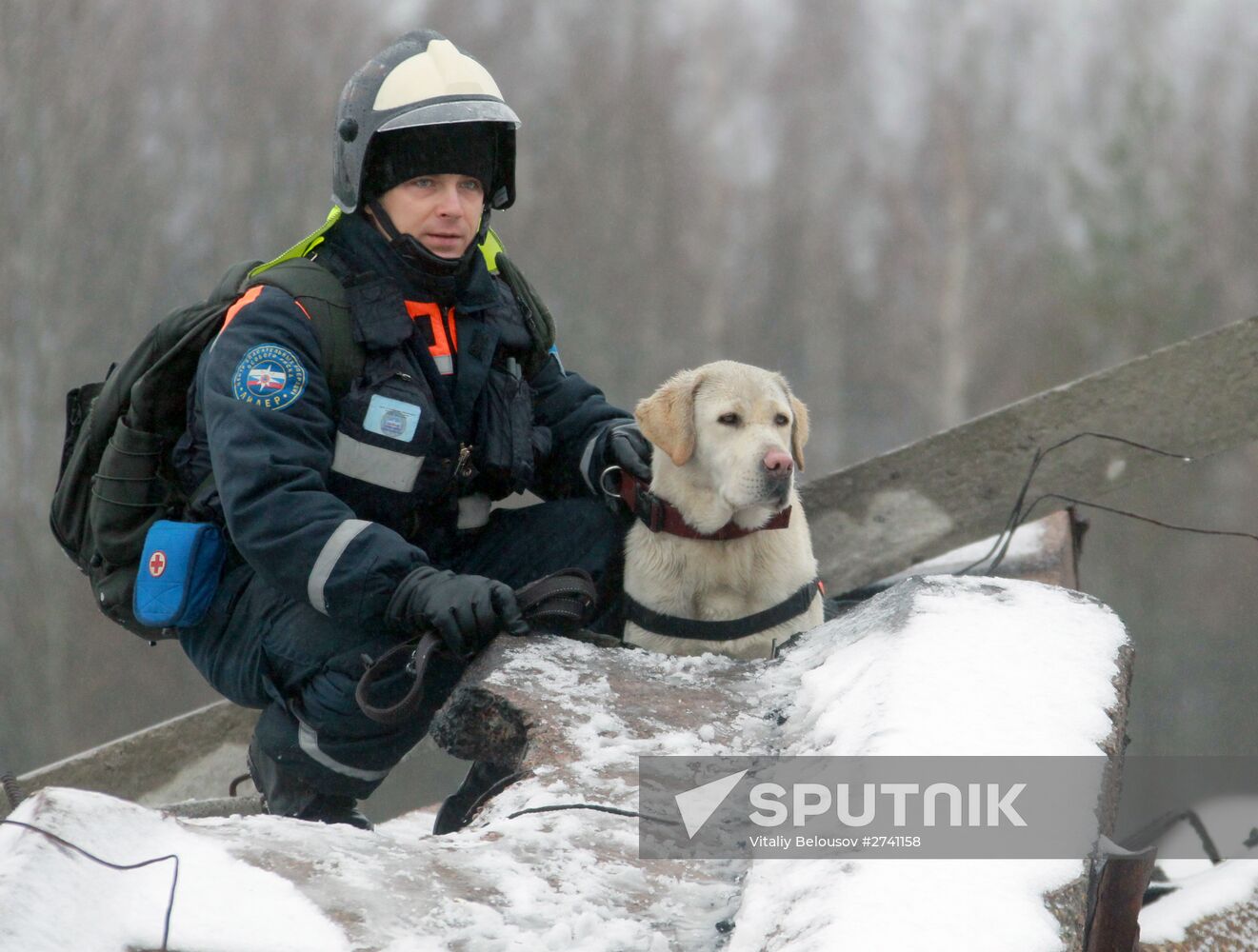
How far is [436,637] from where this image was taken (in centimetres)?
283

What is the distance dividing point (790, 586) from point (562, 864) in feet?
6.24

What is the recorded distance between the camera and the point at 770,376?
3938 mm

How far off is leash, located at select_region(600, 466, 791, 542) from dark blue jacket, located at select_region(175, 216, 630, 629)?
32 cm

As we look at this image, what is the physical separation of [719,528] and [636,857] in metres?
1.79

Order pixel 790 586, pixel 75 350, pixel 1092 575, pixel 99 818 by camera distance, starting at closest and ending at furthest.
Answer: pixel 99 818 < pixel 790 586 < pixel 75 350 < pixel 1092 575

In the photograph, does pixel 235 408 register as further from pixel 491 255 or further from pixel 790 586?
pixel 790 586

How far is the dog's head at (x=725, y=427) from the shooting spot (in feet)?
12.0

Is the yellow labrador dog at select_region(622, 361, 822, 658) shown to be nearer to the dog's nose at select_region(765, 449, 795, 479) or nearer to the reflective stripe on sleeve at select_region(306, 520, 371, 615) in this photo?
the dog's nose at select_region(765, 449, 795, 479)

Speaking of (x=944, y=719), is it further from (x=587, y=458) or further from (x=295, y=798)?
(x=587, y=458)

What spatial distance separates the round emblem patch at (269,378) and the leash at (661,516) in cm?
102

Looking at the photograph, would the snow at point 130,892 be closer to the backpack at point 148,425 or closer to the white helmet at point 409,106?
the backpack at point 148,425

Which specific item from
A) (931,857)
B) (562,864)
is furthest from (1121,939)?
(562,864)

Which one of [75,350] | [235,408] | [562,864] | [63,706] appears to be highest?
[75,350]

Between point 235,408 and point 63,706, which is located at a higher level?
point 235,408
